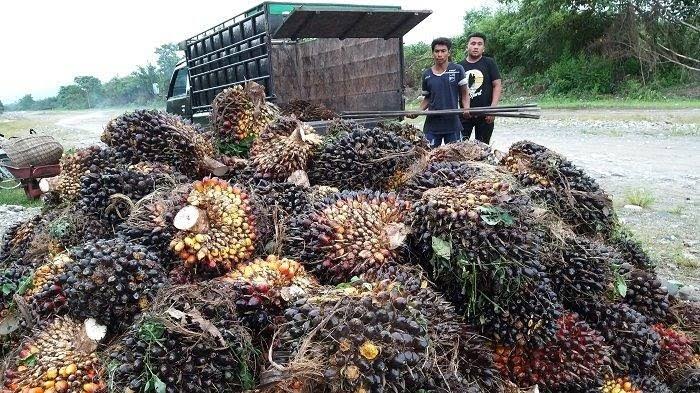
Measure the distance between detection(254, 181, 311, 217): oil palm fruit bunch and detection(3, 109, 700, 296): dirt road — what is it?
2.96m

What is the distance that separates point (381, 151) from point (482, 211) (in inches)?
36.7

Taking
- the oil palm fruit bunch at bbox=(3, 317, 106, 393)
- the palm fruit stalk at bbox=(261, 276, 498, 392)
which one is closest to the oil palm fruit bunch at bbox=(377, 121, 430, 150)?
the palm fruit stalk at bbox=(261, 276, 498, 392)

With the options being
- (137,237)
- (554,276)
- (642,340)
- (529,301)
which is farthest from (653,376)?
(137,237)

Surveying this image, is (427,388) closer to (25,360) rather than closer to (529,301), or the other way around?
(529,301)

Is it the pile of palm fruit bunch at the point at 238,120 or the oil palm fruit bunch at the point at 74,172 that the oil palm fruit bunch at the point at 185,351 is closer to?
the oil palm fruit bunch at the point at 74,172

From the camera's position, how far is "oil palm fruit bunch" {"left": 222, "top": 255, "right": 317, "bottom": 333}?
1883 mm

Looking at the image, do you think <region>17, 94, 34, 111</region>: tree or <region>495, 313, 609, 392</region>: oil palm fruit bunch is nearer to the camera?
<region>495, 313, 609, 392</region>: oil palm fruit bunch

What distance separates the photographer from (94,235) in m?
2.62

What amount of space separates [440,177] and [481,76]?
510 centimetres

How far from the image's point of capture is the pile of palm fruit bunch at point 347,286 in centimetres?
168

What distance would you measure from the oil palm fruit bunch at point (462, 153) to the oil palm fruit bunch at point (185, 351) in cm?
157

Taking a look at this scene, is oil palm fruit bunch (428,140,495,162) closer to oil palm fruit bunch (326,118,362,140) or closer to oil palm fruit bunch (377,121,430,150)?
oil palm fruit bunch (377,121,430,150)

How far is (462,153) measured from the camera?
9.64 ft

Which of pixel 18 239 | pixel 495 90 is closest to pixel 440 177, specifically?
pixel 18 239
